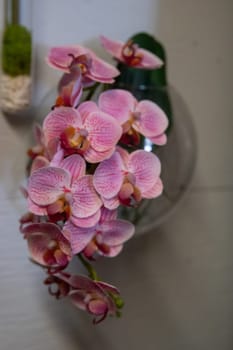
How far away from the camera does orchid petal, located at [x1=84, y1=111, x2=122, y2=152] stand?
44 centimetres

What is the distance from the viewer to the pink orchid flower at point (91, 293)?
0.46 meters

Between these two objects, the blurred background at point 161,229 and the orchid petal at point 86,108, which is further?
the blurred background at point 161,229

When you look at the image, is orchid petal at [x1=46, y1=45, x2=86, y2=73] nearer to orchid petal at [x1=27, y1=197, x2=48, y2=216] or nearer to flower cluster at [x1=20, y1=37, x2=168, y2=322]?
flower cluster at [x1=20, y1=37, x2=168, y2=322]

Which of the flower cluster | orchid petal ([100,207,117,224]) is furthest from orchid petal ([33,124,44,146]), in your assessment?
orchid petal ([100,207,117,224])

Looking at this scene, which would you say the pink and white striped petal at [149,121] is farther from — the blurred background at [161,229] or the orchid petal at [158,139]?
the blurred background at [161,229]

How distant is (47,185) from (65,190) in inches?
0.7

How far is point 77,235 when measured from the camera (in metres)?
0.44

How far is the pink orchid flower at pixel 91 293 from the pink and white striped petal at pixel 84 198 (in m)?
0.07

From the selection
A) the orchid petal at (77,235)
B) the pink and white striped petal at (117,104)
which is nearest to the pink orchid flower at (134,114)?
the pink and white striped petal at (117,104)

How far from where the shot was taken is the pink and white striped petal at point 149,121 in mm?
484

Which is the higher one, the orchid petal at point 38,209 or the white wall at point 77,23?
the white wall at point 77,23

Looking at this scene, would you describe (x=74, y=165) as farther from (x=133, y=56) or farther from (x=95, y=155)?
(x=133, y=56)

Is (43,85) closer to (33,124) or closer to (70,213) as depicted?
(33,124)

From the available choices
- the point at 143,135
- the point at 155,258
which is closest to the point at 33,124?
the point at 143,135
